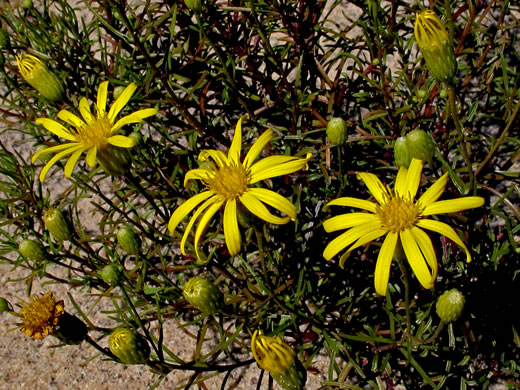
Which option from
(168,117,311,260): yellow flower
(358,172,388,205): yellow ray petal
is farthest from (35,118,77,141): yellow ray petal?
(358,172,388,205): yellow ray petal

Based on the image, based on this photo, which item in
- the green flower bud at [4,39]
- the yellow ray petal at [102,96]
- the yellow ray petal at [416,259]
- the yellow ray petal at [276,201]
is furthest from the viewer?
the green flower bud at [4,39]

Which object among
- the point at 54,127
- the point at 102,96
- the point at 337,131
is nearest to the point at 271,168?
the point at 337,131

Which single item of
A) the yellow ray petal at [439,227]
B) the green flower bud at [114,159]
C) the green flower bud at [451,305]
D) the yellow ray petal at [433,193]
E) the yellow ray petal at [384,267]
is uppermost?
the green flower bud at [114,159]

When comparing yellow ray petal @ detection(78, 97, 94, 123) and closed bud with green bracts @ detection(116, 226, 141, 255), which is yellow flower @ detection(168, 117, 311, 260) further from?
yellow ray petal @ detection(78, 97, 94, 123)

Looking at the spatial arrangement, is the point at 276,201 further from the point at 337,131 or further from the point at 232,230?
the point at 337,131

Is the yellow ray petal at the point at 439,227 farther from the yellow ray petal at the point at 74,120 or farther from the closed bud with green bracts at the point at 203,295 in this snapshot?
the yellow ray petal at the point at 74,120

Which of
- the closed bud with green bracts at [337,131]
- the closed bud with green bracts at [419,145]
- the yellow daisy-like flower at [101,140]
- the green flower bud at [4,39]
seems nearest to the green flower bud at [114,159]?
the yellow daisy-like flower at [101,140]

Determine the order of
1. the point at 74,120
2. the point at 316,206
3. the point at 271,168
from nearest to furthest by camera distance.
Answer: the point at 271,168, the point at 74,120, the point at 316,206
